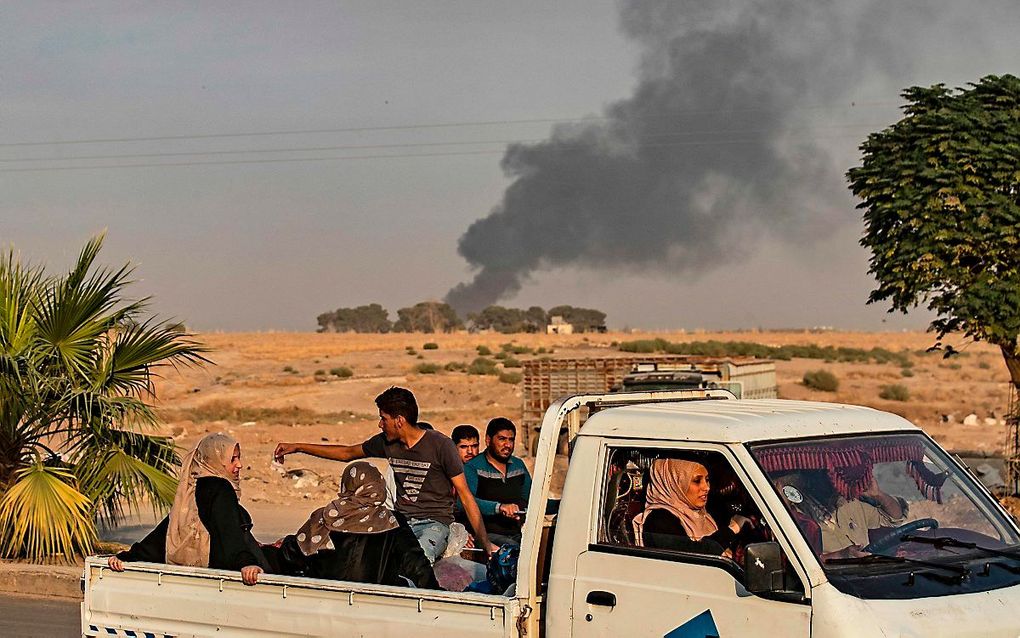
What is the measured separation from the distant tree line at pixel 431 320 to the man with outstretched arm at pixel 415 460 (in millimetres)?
147236

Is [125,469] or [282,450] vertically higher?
[282,450]

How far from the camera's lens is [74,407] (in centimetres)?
1212

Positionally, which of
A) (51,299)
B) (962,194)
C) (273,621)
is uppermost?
(962,194)

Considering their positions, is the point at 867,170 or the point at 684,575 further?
the point at 867,170

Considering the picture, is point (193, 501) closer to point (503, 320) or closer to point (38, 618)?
point (38, 618)

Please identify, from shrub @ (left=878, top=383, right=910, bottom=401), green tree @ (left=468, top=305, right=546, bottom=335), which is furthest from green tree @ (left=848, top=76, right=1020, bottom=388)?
green tree @ (left=468, top=305, right=546, bottom=335)

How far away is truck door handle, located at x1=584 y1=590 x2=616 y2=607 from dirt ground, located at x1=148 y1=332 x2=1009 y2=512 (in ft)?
42.2

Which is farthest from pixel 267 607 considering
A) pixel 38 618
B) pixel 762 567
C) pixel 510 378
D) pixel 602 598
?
pixel 510 378

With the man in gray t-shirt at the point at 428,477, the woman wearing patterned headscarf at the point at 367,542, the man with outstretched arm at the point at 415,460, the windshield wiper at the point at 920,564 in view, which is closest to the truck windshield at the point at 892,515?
the windshield wiper at the point at 920,564

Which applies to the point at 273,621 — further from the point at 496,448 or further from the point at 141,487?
the point at 141,487

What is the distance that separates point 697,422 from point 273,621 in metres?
2.13

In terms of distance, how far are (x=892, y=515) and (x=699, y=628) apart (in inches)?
39.2

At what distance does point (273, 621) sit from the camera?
573 centimetres

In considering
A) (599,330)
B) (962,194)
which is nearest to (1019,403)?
(962,194)
